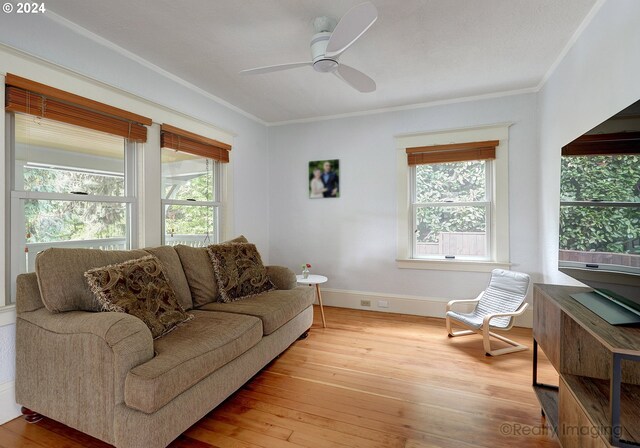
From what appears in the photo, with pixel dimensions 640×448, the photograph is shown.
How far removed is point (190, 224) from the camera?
3379mm

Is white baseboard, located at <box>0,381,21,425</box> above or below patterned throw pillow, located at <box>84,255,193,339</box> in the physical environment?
below

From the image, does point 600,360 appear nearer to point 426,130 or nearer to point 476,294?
point 476,294

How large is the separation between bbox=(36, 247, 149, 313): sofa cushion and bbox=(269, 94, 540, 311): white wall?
109 inches

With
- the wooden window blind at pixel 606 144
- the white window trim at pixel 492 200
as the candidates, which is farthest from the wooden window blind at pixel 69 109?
the wooden window blind at pixel 606 144

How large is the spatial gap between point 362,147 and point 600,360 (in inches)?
127

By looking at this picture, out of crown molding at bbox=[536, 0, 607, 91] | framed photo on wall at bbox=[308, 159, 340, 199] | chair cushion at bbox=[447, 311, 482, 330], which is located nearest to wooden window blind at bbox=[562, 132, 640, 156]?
crown molding at bbox=[536, 0, 607, 91]

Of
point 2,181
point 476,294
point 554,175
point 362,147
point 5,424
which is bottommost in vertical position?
point 5,424

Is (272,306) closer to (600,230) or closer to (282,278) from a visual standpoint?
(282,278)

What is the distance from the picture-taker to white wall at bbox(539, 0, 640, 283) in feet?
5.84

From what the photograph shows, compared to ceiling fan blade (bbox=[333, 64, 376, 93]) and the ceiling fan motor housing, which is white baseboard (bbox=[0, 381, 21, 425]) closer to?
the ceiling fan motor housing

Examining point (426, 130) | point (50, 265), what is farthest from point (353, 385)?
point (426, 130)

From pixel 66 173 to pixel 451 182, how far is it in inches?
150

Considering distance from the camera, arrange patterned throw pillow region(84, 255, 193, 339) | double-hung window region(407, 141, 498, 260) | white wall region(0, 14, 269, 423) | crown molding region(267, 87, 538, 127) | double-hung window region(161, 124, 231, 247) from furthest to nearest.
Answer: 1. double-hung window region(407, 141, 498, 260)
2. crown molding region(267, 87, 538, 127)
3. double-hung window region(161, 124, 231, 247)
4. white wall region(0, 14, 269, 423)
5. patterned throw pillow region(84, 255, 193, 339)

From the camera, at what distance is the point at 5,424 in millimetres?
1862
